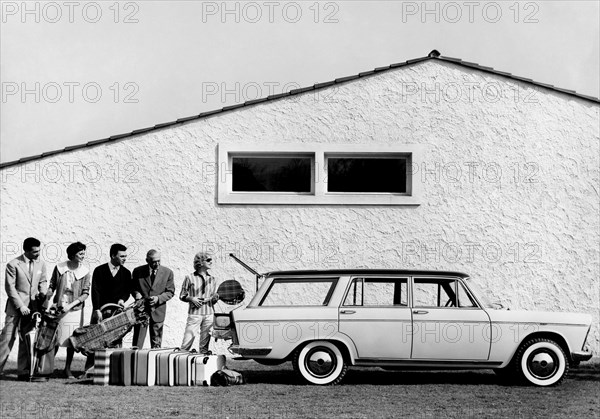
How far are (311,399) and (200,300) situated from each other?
316 centimetres

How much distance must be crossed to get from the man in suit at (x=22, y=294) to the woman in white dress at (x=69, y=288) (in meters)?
0.19

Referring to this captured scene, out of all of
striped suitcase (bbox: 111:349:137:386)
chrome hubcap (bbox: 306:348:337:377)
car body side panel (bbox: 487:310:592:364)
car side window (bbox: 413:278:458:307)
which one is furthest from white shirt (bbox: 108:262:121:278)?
car body side panel (bbox: 487:310:592:364)

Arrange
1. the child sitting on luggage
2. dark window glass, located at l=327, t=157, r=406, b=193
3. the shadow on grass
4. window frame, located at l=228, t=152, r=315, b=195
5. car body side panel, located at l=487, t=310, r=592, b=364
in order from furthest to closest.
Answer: dark window glass, located at l=327, t=157, r=406, b=193 < window frame, located at l=228, t=152, r=315, b=195 < the child sitting on luggage < the shadow on grass < car body side panel, located at l=487, t=310, r=592, b=364

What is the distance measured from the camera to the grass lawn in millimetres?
9258

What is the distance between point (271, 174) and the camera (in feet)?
51.2

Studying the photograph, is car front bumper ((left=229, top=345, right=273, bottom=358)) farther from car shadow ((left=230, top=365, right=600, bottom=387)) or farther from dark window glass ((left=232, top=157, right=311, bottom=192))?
dark window glass ((left=232, top=157, right=311, bottom=192))

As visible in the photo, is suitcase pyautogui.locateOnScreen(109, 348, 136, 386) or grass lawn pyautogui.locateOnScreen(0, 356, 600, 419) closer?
grass lawn pyautogui.locateOnScreen(0, 356, 600, 419)

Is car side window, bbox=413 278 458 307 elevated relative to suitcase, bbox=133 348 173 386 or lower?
elevated

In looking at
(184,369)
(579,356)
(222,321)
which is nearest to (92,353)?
(184,369)

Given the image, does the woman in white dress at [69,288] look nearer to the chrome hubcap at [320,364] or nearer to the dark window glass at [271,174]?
→ the chrome hubcap at [320,364]

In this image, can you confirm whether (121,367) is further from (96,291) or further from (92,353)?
(96,291)

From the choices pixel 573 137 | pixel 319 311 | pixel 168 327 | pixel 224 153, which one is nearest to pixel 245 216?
pixel 224 153

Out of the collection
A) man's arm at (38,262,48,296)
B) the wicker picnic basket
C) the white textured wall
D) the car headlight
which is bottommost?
the wicker picnic basket

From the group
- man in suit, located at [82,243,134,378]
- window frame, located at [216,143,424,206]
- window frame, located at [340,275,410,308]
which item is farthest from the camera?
window frame, located at [216,143,424,206]
